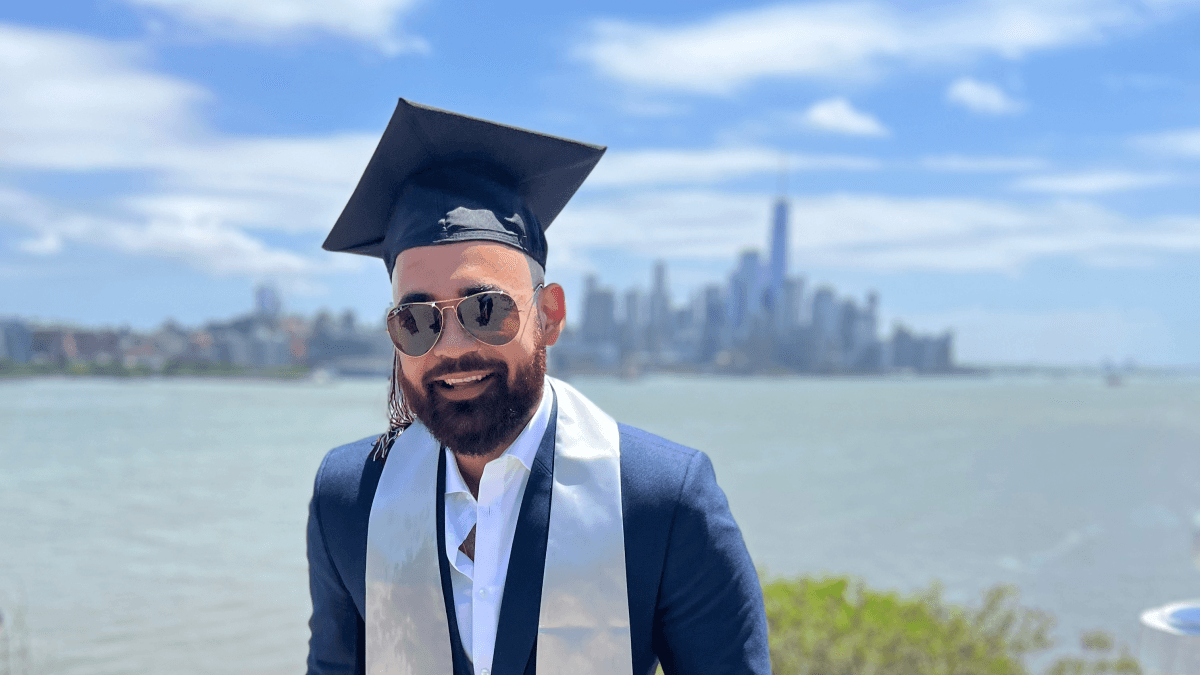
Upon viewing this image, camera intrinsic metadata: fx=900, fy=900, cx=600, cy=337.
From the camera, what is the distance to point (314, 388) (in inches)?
4948

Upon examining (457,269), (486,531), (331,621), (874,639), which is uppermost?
(457,269)

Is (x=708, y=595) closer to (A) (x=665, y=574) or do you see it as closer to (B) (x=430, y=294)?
(A) (x=665, y=574)

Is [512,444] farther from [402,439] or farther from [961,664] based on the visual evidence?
[961,664]

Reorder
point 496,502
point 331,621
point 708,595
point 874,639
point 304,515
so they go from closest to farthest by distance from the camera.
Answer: point 708,595 → point 496,502 → point 331,621 → point 874,639 → point 304,515

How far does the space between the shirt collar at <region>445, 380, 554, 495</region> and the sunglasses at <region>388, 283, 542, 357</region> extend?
201 millimetres

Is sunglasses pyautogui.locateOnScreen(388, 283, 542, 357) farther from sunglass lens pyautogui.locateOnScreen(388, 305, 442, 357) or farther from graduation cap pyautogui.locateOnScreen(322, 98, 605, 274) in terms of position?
graduation cap pyautogui.locateOnScreen(322, 98, 605, 274)

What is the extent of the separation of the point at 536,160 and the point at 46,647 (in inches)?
529

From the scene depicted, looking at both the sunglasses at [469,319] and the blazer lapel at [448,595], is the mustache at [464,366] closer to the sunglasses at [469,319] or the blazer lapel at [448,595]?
the sunglasses at [469,319]

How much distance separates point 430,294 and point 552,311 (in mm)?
321

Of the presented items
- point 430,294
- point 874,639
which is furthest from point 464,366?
point 874,639

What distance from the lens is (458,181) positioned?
2211 mm

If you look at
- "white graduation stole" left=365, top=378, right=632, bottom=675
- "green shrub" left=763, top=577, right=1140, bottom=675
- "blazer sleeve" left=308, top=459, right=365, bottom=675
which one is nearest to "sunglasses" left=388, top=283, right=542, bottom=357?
"white graduation stole" left=365, top=378, right=632, bottom=675

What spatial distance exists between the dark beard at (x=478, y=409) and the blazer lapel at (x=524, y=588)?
0.51 feet

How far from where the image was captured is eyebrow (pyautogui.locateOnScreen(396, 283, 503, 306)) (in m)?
2.02
